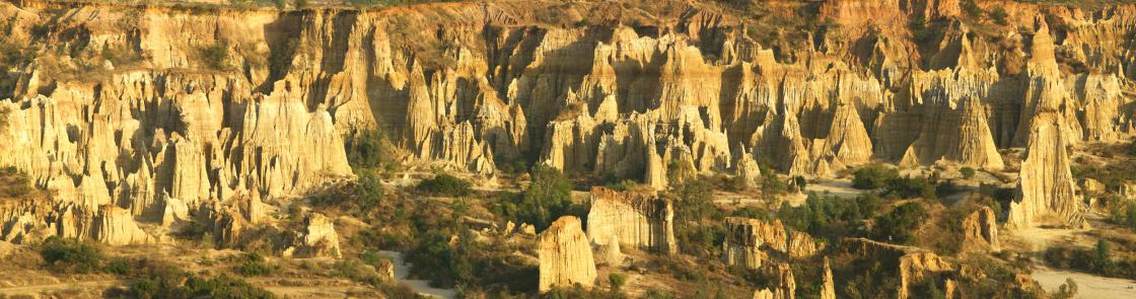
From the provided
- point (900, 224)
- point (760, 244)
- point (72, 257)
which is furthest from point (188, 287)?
point (900, 224)

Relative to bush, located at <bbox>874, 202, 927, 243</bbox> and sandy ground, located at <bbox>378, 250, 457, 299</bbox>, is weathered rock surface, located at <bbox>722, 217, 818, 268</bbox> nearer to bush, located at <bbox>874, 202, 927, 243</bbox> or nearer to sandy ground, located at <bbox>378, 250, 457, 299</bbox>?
bush, located at <bbox>874, 202, 927, 243</bbox>

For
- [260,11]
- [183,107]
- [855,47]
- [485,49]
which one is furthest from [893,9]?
[183,107]

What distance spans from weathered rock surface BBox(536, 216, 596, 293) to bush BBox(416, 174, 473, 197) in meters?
14.0

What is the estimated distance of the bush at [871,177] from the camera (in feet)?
247

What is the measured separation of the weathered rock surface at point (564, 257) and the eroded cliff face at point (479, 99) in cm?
1412

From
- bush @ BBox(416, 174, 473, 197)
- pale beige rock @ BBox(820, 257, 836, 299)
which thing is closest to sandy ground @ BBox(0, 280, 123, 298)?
bush @ BBox(416, 174, 473, 197)

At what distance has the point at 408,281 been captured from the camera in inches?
2443

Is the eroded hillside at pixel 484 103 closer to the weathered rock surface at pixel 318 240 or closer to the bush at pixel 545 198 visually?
the weathered rock surface at pixel 318 240

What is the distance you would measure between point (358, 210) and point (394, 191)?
3324 millimetres

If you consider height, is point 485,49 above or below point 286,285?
above

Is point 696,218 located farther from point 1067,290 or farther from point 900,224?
point 1067,290

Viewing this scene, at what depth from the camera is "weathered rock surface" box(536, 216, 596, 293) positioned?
59125 mm

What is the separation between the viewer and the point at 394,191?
7400cm

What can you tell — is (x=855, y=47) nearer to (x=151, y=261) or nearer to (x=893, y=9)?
(x=893, y=9)
